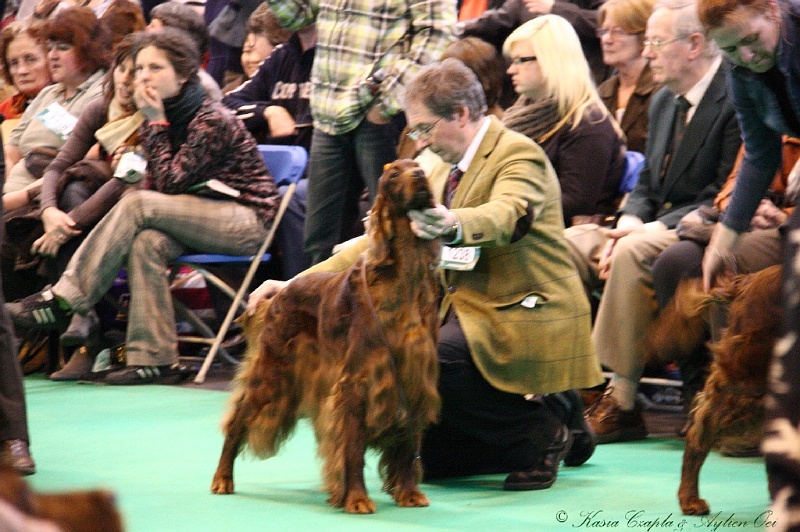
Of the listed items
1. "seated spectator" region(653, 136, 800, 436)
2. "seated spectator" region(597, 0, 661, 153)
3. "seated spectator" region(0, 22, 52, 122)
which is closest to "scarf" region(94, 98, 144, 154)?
"seated spectator" region(0, 22, 52, 122)

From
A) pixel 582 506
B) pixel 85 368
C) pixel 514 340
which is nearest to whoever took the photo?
pixel 582 506

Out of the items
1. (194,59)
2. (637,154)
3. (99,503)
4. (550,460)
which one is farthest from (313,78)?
(99,503)

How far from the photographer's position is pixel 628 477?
167 inches

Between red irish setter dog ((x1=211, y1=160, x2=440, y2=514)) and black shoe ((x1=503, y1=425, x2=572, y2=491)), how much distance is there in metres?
0.41

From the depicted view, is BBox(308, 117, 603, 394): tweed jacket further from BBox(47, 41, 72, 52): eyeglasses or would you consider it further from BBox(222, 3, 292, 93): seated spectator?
BBox(47, 41, 72, 52): eyeglasses

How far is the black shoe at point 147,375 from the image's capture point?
639 centimetres

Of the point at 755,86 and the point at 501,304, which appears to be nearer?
the point at 755,86

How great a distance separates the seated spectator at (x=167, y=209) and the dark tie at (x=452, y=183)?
2.33m

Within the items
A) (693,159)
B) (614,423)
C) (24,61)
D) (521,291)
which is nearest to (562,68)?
(693,159)

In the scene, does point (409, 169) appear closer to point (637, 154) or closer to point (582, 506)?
point (582, 506)

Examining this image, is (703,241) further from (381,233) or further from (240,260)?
(240,260)

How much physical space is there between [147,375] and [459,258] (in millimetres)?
2945

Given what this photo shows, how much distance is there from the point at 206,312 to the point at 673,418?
308cm

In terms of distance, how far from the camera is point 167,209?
6277 millimetres
